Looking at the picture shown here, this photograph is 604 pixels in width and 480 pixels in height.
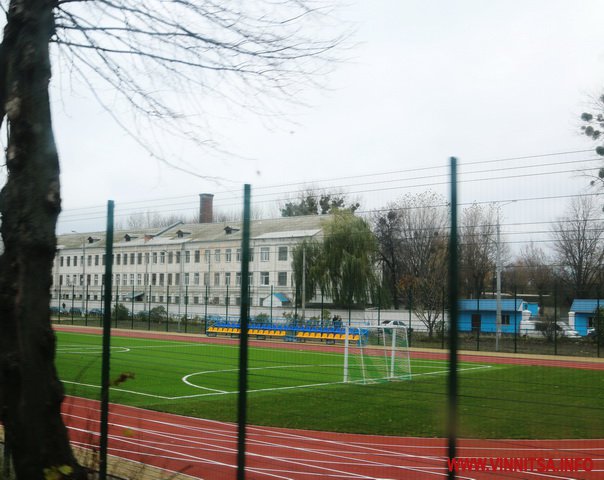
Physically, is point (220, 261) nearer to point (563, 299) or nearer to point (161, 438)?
point (563, 299)

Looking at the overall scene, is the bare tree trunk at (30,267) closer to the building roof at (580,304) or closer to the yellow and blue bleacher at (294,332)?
the building roof at (580,304)

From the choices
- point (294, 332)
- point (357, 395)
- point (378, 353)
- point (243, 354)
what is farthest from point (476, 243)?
point (294, 332)

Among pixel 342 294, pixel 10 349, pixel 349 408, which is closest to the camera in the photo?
pixel 10 349

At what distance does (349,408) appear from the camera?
1459 cm

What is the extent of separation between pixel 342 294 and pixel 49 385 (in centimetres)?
585

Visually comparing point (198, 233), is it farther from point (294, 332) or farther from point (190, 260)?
point (294, 332)

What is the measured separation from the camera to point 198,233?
296 inches

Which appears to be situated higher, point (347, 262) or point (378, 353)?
point (347, 262)

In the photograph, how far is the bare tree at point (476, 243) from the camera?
14.9 ft

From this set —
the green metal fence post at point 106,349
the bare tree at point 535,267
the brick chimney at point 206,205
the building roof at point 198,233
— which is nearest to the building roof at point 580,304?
the bare tree at point 535,267

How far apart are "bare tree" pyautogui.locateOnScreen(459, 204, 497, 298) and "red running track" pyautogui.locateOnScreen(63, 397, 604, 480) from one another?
11.0 ft

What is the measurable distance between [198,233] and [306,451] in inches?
163

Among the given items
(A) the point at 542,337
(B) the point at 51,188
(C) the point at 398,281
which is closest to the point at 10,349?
(B) the point at 51,188

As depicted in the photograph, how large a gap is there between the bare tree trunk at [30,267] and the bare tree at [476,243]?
2789 mm
